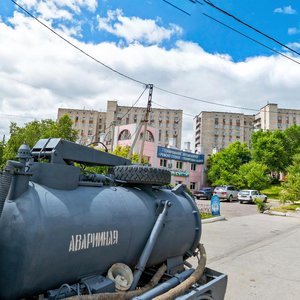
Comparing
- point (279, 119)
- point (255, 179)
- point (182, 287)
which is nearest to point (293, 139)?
point (255, 179)

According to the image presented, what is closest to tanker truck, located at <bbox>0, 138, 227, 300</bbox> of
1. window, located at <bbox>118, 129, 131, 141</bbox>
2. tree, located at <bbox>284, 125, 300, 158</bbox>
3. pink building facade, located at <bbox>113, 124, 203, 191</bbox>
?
pink building facade, located at <bbox>113, 124, 203, 191</bbox>

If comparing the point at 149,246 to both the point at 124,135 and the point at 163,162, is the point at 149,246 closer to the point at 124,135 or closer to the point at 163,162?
the point at 124,135

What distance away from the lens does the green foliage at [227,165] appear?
5134 centimetres

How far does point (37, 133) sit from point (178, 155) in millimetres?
21285

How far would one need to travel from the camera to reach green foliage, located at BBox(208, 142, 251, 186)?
5134 centimetres

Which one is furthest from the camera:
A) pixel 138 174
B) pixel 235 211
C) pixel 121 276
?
pixel 235 211

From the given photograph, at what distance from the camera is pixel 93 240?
286cm

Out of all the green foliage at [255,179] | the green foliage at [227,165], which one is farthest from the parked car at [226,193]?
the green foliage at [227,165]

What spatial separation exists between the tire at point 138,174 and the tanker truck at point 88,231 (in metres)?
0.01

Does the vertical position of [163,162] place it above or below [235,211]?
above

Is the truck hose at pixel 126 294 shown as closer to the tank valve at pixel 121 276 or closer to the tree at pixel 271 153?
the tank valve at pixel 121 276

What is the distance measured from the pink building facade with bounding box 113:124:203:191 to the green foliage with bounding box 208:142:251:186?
263 centimetres

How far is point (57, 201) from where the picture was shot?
272 centimetres

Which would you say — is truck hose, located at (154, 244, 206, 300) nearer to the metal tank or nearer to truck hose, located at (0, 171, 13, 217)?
the metal tank
